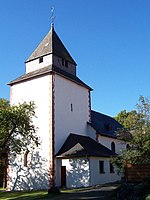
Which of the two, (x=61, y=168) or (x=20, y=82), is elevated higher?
(x=20, y=82)

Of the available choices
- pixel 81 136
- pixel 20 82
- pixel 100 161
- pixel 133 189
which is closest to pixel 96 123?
pixel 81 136

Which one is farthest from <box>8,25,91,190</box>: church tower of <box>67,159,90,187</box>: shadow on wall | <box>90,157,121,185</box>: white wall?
<box>90,157,121,185</box>: white wall

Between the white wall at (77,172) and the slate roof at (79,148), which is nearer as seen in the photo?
the white wall at (77,172)

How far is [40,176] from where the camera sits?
27.0 metres

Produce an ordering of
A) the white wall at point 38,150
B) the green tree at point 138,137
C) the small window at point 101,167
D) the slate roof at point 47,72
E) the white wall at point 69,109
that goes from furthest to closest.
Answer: the slate roof at point 47,72
the white wall at point 69,109
the small window at point 101,167
the white wall at point 38,150
the green tree at point 138,137

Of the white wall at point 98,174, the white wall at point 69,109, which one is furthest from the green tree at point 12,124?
the white wall at point 98,174

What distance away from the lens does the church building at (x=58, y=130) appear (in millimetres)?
26453

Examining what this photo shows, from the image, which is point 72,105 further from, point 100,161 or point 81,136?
point 100,161

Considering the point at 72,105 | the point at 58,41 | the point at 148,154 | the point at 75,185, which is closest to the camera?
the point at 148,154

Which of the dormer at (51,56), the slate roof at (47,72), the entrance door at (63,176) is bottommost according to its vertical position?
the entrance door at (63,176)

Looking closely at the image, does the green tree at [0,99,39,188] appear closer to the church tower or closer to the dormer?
the church tower

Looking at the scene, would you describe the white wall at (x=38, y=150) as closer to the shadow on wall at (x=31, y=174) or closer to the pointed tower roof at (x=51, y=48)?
the shadow on wall at (x=31, y=174)

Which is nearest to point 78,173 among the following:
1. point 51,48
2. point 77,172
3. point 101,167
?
point 77,172

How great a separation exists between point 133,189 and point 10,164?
16.9 m
